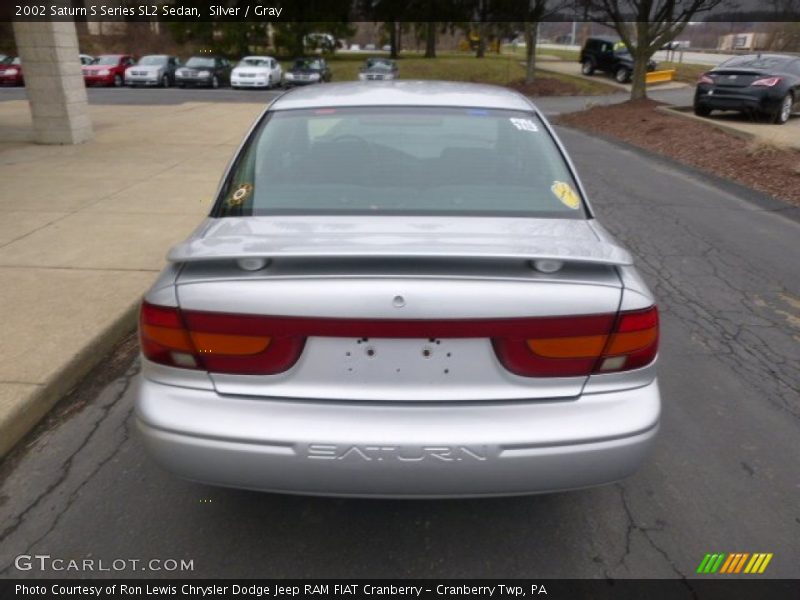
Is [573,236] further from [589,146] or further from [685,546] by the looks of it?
[589,146]

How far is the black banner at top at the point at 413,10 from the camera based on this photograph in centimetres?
1824

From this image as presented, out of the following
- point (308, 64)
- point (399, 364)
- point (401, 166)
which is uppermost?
point (401, 166)

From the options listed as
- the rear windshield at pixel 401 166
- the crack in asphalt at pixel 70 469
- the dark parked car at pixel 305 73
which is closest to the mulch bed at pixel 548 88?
the dark parked car at pixel 305 73

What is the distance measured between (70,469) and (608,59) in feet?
124

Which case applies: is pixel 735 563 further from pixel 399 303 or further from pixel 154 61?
pixel 154 61

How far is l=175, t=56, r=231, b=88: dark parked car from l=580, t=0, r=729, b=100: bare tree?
739 inches

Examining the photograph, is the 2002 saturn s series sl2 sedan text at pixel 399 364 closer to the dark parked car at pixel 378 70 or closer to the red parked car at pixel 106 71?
the dark parked car at pixel 378 70

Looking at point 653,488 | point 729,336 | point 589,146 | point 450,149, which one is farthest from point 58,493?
point 589,146

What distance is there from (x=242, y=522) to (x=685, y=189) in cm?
873

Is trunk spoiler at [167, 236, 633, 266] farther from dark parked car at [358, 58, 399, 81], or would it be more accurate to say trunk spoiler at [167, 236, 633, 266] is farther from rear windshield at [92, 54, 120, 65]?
rear windshield at [92, 54, 120, 65]

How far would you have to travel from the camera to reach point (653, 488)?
2.90m

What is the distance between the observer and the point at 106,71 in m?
32.0

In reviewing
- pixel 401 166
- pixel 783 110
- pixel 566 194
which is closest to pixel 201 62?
pixel 783 110
